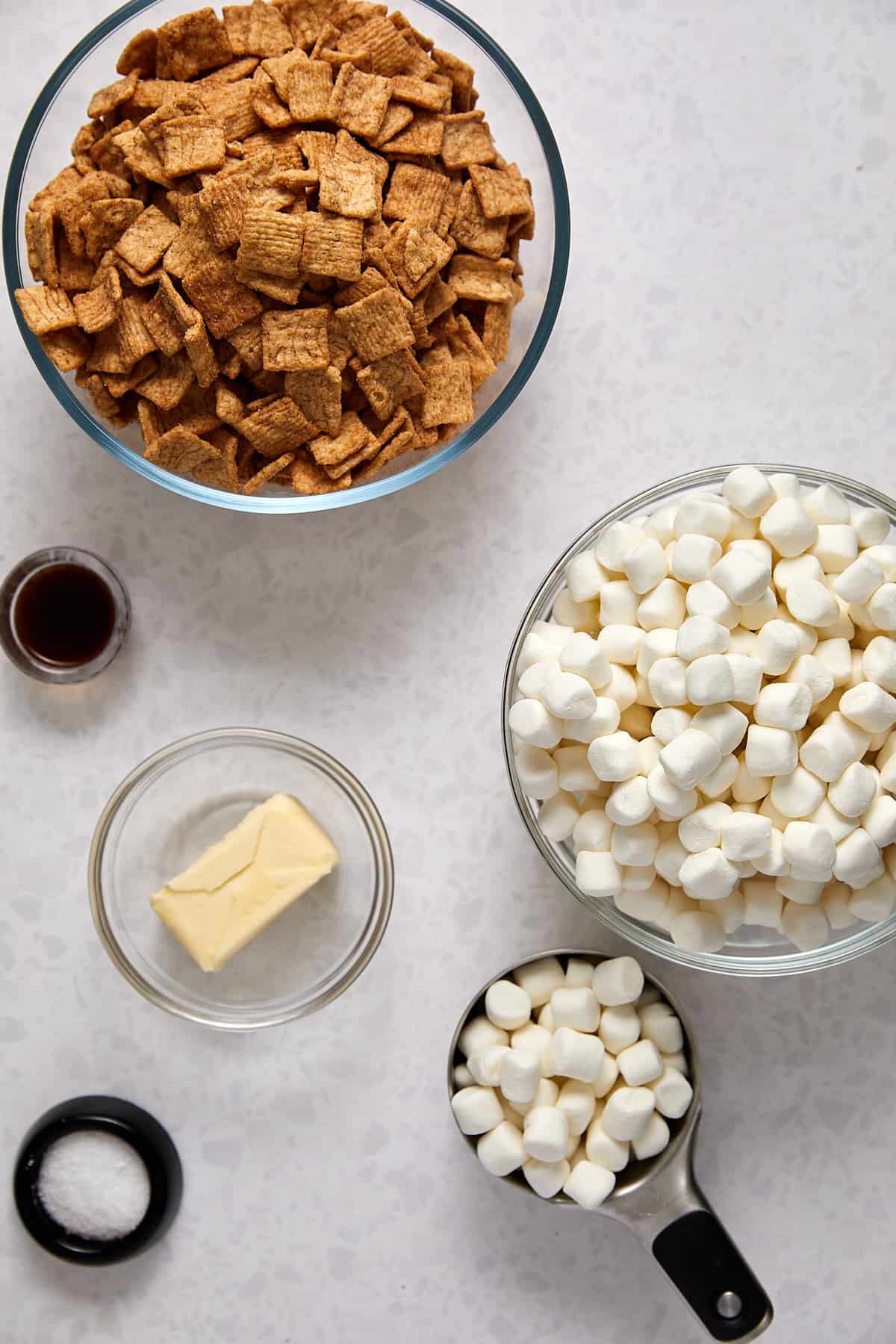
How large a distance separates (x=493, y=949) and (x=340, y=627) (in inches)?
17.1

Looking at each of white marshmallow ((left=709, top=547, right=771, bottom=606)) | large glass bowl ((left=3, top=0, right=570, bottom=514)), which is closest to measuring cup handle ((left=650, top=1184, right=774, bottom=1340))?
white marshmallow ((left=709, top=547, right=771, bottom=606))

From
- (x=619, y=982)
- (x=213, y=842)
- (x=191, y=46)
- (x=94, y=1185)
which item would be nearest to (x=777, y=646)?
(x=619, y=982)

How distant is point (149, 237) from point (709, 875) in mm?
820

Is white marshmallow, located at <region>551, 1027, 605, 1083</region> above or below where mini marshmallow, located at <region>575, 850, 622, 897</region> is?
below

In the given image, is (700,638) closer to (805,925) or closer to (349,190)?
(805,925)

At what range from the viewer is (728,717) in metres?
1.00

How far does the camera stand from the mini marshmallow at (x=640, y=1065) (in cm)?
118

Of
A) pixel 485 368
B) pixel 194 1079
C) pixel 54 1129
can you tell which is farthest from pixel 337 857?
pixel 485 368

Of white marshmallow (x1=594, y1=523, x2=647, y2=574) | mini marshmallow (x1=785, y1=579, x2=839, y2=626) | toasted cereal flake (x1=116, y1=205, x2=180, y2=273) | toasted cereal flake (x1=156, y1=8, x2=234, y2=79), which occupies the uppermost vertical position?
toasted cereal flake (x1=156, y1=8, x2=234, y2=79)

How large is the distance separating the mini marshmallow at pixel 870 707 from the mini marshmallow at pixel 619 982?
1.21ft

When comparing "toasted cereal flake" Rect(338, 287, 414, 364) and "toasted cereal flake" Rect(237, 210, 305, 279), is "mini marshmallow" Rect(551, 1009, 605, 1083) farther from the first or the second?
"toasted cereal flake" Rect(237, 210, 305, 279)

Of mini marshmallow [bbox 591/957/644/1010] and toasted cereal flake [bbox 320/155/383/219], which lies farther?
mini marshmallow [bbox 591/957/644/1010]

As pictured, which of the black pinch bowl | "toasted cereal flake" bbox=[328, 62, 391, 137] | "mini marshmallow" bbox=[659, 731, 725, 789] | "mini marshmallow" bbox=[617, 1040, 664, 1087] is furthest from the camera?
the black pinch bowl

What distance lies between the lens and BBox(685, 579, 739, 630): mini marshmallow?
3.31ft
